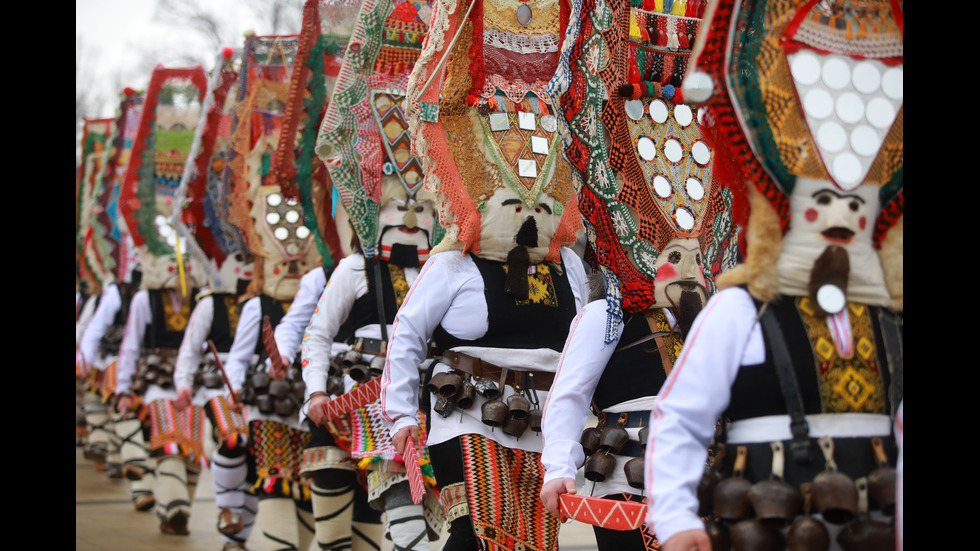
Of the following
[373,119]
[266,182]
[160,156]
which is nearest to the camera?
[373,119]

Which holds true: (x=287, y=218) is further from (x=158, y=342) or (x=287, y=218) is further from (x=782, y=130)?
(x=782, y=130)

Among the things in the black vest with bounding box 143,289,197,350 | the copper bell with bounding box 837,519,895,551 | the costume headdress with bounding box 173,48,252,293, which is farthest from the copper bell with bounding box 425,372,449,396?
the black vest with bounding box 143,289,197,350

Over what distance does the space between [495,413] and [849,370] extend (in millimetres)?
2007

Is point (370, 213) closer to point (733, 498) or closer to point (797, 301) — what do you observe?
point (797, 301)

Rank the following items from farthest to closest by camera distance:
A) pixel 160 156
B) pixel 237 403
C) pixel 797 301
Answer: pixel 160 156 < pixel 237 403 < pixel 797 301

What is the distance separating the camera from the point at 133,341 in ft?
32.5

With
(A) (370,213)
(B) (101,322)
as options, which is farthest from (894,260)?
(B) (101,322)

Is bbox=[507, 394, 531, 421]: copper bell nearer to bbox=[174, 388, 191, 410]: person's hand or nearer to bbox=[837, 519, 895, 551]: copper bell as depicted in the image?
bbox=[837, 519, 895, 551]: copper bell

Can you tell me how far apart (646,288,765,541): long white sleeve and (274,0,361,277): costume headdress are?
431 centimetres

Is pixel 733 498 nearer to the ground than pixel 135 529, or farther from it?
farther from it

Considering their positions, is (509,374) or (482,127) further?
(482,127)

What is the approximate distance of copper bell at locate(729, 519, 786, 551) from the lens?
8.12 ft

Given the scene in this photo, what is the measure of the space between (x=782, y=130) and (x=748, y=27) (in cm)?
29

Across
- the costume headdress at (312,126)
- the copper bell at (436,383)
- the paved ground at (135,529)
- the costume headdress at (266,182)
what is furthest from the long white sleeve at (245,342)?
the copper bell at (436,383)
